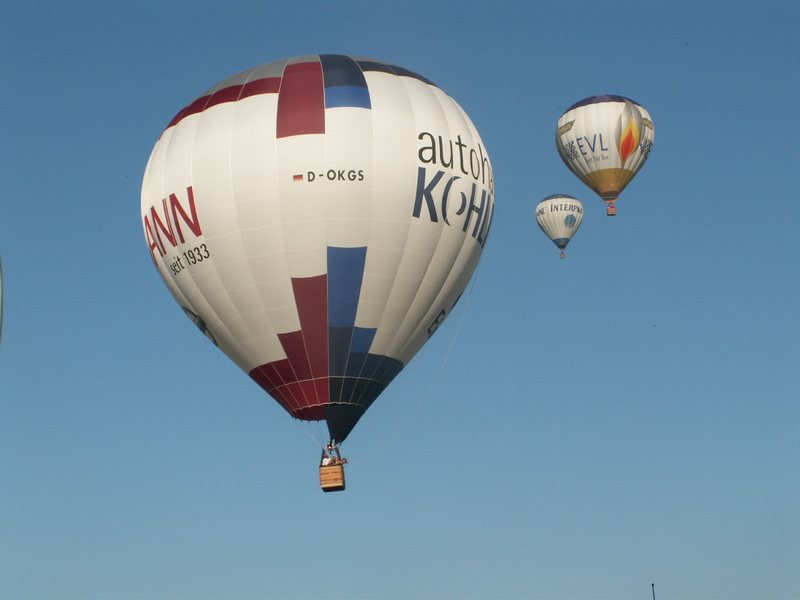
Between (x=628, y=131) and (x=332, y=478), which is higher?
(x=628, y=131)

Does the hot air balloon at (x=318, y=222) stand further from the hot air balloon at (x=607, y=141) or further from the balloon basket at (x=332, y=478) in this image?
the hot air balloon at (x=607, y=141)

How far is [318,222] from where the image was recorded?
27.2 metres

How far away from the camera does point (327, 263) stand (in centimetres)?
2738

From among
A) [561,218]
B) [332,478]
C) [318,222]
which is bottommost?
[332,478]

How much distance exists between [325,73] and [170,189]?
413 centimetres

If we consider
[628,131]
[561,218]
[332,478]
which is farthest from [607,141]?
[332,478]

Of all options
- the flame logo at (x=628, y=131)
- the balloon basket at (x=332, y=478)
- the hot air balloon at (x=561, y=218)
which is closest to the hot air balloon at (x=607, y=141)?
the flame logo at (x=628, y=131)

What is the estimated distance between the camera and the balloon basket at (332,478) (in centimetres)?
2723

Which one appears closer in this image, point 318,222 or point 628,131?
point 318,222

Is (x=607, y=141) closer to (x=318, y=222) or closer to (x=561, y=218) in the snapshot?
(x=561, y=218)

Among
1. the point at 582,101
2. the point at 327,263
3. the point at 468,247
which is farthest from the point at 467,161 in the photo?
the point at 582,101

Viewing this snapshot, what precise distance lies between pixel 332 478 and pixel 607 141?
22.6 meters

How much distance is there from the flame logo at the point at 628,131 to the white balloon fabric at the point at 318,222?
1818cm

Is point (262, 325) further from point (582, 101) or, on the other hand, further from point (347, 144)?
point (582, 101)
